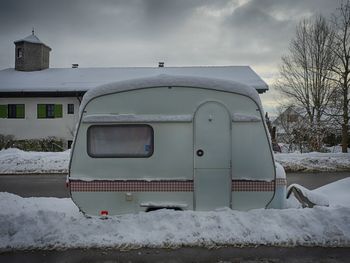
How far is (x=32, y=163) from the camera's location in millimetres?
18797

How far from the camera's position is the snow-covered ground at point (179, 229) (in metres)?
5.34

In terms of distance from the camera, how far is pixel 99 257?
16.6 ft

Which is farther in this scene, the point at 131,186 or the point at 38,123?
the point at 38,123

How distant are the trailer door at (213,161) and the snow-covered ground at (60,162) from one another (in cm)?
1314

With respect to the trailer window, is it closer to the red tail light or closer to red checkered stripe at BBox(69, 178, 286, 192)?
red checkered stripe at BBox(69, 178, 286, 192)

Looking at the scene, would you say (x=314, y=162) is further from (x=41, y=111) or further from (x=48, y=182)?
(x=41, y=111)

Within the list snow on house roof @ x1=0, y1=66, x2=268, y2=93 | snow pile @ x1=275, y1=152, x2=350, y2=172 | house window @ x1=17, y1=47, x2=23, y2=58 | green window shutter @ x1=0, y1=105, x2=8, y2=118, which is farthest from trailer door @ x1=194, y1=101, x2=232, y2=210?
house window @ x1=17, y1=47, x2=23, y2=58

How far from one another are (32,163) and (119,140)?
14254 millimetres

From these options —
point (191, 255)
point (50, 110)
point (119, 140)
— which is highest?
point (50, 110)

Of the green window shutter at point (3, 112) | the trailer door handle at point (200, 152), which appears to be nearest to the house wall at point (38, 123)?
the green window shutter at point (3, 112)

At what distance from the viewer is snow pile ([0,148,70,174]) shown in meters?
18.1

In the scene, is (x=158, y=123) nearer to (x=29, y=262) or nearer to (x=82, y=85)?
(x=29, y=262)

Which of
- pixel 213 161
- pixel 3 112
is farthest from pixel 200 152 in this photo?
pixel 3 112

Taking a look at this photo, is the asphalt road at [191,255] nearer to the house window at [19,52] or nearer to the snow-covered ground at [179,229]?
the snow-covered ground at [179,229]
